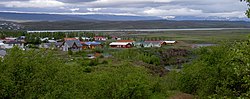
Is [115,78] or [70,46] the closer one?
[115,78]

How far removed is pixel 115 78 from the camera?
86.1 feet

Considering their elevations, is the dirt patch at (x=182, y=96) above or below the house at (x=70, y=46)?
above

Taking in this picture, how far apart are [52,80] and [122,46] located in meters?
109

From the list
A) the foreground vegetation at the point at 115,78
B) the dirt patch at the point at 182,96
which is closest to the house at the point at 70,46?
the foreground vegetation at the point at 115,78

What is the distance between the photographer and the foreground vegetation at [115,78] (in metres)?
15.5

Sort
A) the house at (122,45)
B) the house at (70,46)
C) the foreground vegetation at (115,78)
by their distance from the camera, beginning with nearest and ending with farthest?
the foreground vegetation at (115,78) → the house at (70,46) → the house at (122,45)

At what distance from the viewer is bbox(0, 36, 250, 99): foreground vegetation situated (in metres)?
15.5

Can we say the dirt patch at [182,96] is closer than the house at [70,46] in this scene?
Yes

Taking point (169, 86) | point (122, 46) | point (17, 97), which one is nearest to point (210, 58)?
point (169, 86)

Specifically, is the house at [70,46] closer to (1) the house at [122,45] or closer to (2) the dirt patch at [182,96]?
(1) the house at [122,45]

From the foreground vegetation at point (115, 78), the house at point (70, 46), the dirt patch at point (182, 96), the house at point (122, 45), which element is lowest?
the house at point (122, 45)

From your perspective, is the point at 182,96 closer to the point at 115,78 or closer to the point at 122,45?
the point at 115,78

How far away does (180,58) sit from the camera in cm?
10669

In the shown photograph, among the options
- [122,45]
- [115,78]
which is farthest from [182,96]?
[122,45]
